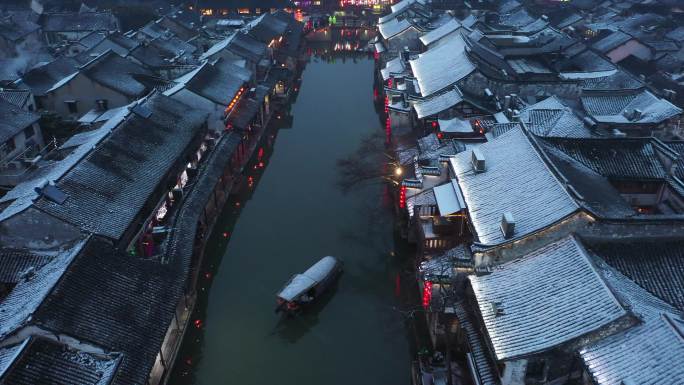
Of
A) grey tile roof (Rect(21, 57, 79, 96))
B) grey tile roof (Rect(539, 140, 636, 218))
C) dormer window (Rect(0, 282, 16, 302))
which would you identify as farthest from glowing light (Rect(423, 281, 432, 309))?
grey tile roof (Rect(21, 57, 79, 96))

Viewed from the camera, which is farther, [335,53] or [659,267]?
[335,53]

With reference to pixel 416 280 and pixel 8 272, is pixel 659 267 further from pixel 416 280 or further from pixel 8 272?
pixel 8 272

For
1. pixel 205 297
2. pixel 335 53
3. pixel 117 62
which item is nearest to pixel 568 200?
pixel 205 297

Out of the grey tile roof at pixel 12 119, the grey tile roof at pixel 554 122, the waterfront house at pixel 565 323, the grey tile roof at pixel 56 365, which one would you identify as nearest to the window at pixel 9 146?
the grey tile roof at pixel 12 119

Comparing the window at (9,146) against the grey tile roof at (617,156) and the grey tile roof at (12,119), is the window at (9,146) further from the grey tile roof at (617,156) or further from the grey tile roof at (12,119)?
the grey tile roof at (617,156)

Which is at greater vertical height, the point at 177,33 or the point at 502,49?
the point at 177,33

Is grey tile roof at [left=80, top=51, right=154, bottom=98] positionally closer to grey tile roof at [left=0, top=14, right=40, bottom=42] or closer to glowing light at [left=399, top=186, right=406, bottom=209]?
glowing light at [left=399, top=186, right=406, bottom=209]

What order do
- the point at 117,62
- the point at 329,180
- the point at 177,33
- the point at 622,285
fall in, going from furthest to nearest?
the point at 177,33 < the point at 117,62 < the point at 329,180 < the point at 622,285
